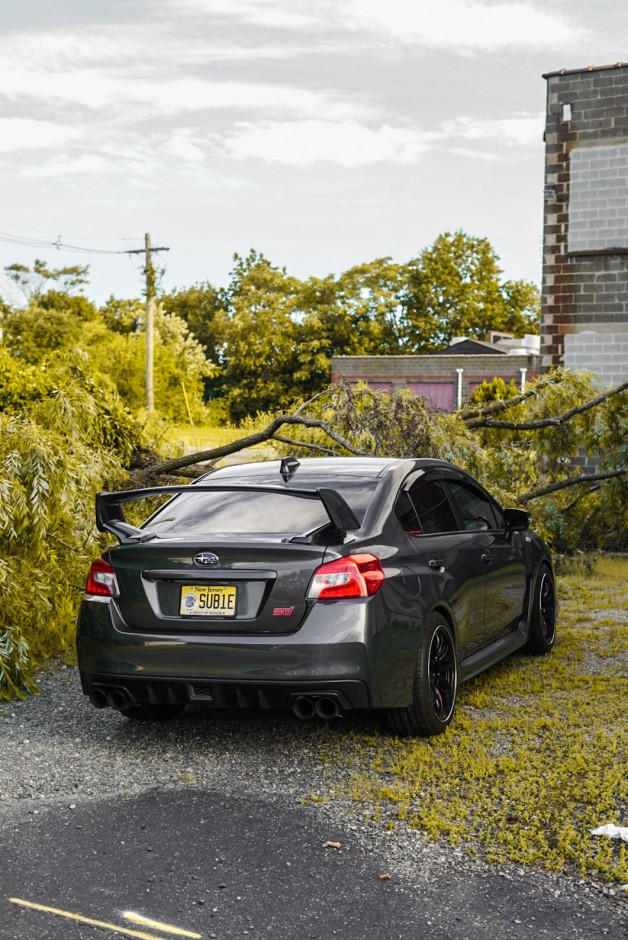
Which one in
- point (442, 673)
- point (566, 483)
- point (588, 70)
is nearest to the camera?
point (442, 673)

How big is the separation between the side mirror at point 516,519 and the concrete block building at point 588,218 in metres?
13.0

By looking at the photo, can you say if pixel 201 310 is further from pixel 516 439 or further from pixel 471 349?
pixel 516 439

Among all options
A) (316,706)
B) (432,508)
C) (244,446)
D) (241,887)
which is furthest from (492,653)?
(244,446)

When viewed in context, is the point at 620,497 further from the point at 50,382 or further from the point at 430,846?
the point at 430,846

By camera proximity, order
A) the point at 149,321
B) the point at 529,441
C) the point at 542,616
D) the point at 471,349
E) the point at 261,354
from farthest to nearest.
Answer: the point at 261,354
the point at 471,349
the point at 149,321
the point at 529,441
the point at 542,616

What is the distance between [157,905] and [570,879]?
4.90ft

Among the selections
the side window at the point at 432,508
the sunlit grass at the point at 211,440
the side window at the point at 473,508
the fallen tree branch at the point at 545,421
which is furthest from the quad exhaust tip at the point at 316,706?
the fallen tree branch at the point at 545,421

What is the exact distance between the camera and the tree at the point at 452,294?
73.2m

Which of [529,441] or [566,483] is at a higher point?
[529,441]

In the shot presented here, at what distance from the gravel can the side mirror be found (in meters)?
2.08

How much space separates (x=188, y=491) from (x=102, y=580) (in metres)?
0.66

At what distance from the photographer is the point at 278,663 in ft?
17.7

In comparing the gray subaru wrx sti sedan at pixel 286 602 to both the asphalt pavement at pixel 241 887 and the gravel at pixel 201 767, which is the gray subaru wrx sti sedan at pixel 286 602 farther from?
the asphalt pavement at pixel 241 887

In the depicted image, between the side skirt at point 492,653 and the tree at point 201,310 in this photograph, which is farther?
the tree at point 201,310
